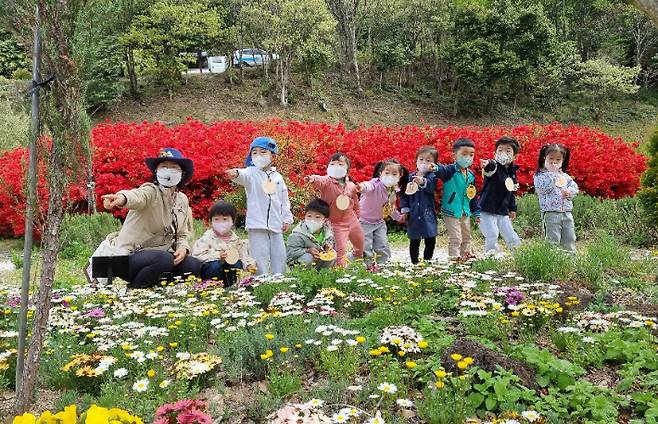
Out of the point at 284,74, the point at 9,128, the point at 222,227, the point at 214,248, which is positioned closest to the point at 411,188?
the point at 222,227

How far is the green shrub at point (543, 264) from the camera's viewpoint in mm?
4707

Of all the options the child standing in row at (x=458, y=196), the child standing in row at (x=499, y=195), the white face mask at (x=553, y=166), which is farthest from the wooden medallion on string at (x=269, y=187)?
the white face mask at (x=553, y=166)

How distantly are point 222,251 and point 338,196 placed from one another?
135cm

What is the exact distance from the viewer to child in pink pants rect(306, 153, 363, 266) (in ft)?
20.0

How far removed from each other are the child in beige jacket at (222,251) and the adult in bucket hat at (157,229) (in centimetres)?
17

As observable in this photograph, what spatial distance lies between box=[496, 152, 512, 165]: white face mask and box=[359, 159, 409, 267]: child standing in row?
3.45 feet

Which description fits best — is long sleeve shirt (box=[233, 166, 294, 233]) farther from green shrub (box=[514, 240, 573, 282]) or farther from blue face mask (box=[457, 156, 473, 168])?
green shrub (box=[514, 240, 573, 282])

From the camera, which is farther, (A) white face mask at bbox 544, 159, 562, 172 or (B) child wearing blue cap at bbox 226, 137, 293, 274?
(A) white face mask at bbox 544, 159, 562, 172

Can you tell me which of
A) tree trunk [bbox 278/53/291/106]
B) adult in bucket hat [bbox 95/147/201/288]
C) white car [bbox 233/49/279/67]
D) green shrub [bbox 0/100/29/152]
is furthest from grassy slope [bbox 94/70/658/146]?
adult in bucket hat [bbox 95/147/201/288]

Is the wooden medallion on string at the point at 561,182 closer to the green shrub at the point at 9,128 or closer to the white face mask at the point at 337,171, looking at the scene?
the white face mask at the point at 337,171

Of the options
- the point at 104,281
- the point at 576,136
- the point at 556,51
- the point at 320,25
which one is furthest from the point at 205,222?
the point at 556,51

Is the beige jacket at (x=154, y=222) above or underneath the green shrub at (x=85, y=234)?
above

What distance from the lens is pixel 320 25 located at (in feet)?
82.2

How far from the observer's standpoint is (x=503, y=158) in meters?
6.42
